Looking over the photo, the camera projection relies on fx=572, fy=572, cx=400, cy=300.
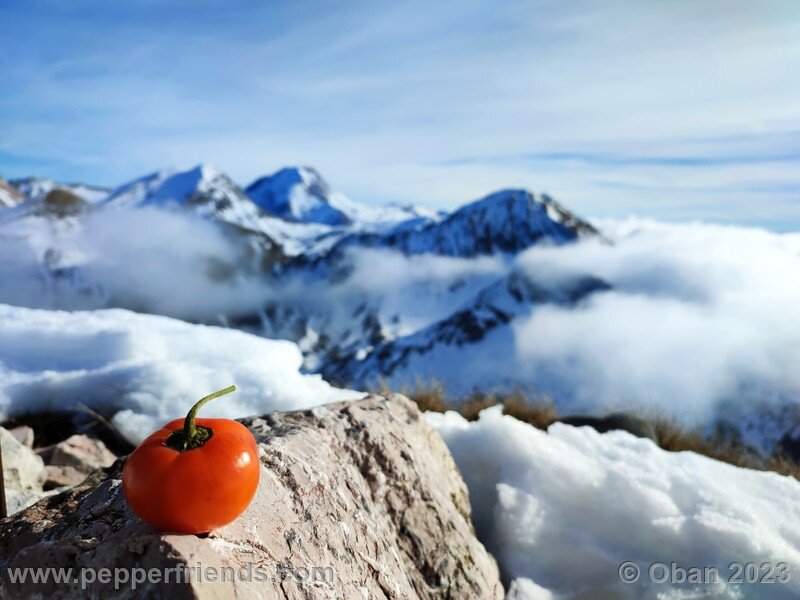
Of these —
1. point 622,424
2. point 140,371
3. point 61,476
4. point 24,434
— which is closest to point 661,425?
point 622,424

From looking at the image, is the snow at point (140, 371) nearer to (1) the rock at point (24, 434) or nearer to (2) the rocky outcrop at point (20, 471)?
(1) the rock at point (24, 434)

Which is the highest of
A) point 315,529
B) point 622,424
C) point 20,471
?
point 315,529

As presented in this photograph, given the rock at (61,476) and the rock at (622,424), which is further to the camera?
the rock at (622,424)

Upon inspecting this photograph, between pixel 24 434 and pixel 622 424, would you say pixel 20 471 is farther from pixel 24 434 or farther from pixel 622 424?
pixel 622 424

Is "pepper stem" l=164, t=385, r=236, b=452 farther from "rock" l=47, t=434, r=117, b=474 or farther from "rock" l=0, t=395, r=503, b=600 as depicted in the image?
"rock" l=47, t=434, r=117, b=474

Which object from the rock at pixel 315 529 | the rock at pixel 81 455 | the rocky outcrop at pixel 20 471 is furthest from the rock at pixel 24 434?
the rock at pixel 315 529

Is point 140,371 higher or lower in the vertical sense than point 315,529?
lower

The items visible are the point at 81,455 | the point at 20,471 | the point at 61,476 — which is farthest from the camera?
the point at 81,455

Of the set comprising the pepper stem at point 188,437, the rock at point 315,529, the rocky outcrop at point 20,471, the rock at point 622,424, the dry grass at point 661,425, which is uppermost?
the pepper stem at point 188,437
